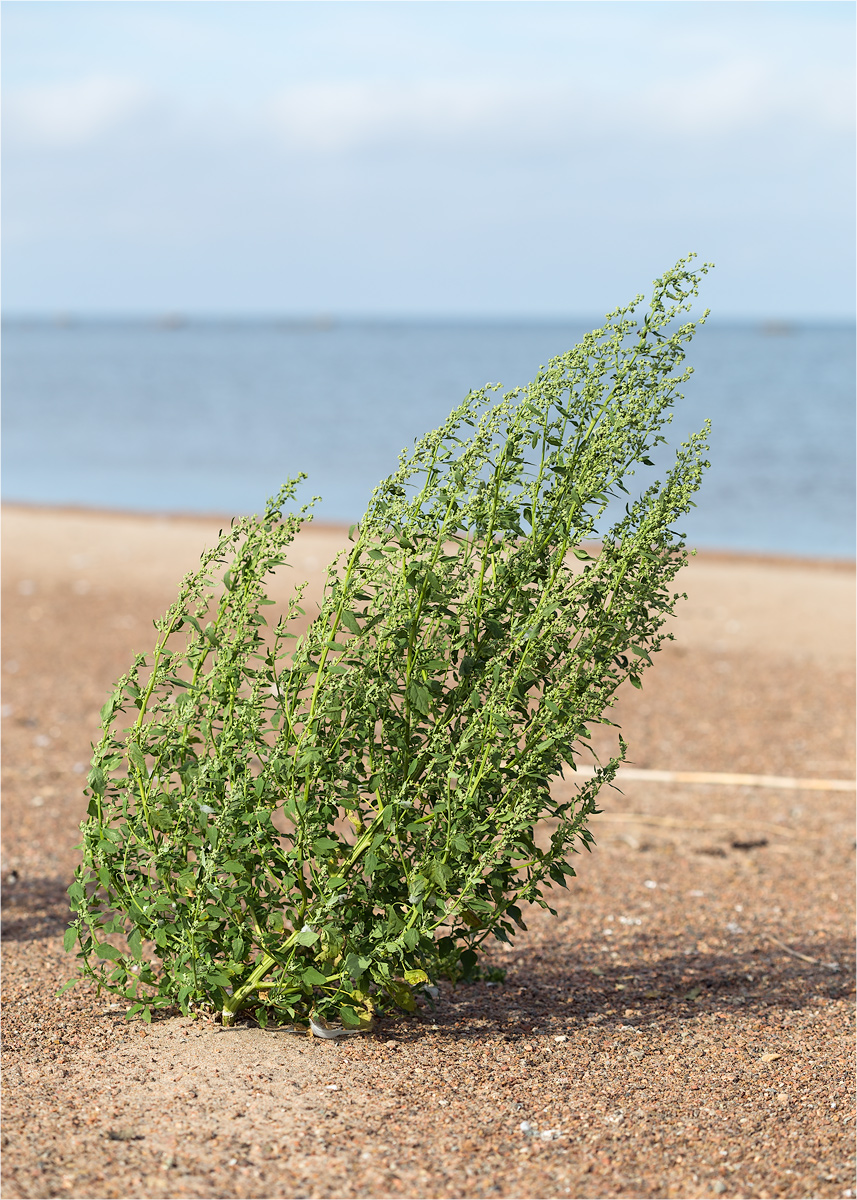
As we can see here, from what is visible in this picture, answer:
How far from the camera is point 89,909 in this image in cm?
339

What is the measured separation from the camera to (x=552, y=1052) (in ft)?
10.9

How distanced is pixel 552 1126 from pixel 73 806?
13.3 ft

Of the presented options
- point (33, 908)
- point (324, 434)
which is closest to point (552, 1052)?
point (33, 908)

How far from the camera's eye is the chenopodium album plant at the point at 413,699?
303 centimetres

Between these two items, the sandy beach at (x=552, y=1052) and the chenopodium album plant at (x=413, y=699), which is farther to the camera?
the chenopodium album plant at (x=413, y=699)

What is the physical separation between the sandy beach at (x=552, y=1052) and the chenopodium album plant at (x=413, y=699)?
276 mm

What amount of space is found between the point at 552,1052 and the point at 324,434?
31.5 meters

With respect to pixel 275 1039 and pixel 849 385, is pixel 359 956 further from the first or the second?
pixel 849 385

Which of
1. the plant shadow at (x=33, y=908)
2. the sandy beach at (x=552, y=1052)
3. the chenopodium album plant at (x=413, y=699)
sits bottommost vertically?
the plant shadow at (x=33, y=908)

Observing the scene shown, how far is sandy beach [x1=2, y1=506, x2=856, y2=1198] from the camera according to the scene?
2607mm

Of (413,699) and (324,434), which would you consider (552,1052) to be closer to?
(413,699)

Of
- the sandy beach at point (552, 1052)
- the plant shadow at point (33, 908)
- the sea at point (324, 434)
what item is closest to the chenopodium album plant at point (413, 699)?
the sandy beach at point (552, 1052)

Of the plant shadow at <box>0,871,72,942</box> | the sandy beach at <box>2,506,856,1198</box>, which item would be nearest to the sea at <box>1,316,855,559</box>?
the sandy beach at <box>2,506,856,1198</box>

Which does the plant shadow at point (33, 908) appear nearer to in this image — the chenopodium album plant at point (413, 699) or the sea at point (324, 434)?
the chenopodium album plant at point (413, 699)
